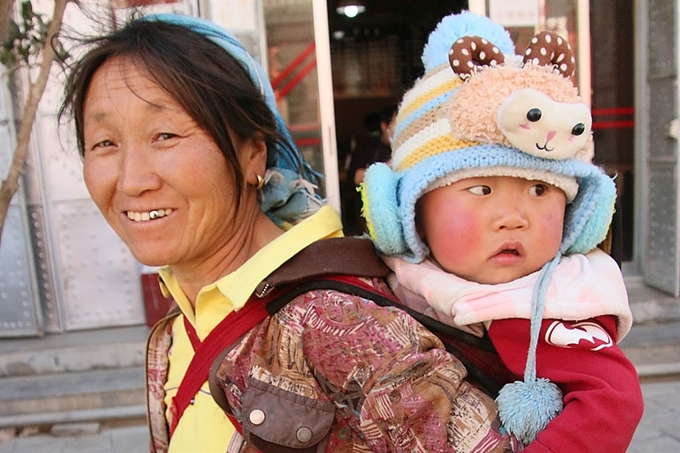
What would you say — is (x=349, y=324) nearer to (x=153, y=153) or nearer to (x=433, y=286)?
(x=433, y=286)

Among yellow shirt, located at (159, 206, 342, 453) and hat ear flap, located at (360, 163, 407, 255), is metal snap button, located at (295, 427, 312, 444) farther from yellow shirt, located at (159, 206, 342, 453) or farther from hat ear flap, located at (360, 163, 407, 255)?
hat ear flap, located at (360, 163, 407, 255)

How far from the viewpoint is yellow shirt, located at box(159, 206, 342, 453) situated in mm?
1120

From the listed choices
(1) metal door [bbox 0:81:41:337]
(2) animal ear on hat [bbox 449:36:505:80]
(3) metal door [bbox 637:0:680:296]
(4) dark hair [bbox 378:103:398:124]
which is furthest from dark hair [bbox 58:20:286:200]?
(3) metal door [bbox 637:0:680:296]

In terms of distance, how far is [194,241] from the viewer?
1.22 metres

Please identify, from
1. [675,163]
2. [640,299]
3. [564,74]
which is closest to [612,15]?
[675,163]

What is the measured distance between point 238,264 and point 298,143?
3.27 metres

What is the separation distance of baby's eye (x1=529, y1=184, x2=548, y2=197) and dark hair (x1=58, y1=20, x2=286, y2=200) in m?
0.60

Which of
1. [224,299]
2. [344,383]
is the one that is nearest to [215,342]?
[224,299]

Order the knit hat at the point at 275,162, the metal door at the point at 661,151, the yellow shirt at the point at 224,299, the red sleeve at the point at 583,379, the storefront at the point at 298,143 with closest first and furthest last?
1. the red sleeve at the point at 583,379
2. the yellow shirt at the point at 224,299
3. the knit hat at the point at 275,162
4. the storefront at the point at 298,143
5. the metal door at the point at 661,151

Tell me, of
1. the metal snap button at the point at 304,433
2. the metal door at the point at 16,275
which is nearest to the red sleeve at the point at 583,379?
the metal snap button at the point at 304,433

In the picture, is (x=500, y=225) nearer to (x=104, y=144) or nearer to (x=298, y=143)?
(x=104, y=144)

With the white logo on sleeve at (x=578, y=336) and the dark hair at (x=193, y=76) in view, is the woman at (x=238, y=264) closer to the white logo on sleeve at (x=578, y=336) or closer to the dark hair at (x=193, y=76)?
the dark hair at (x=193, y=76)

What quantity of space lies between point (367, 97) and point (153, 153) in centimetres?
752

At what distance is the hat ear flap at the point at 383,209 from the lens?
1.10 metres
